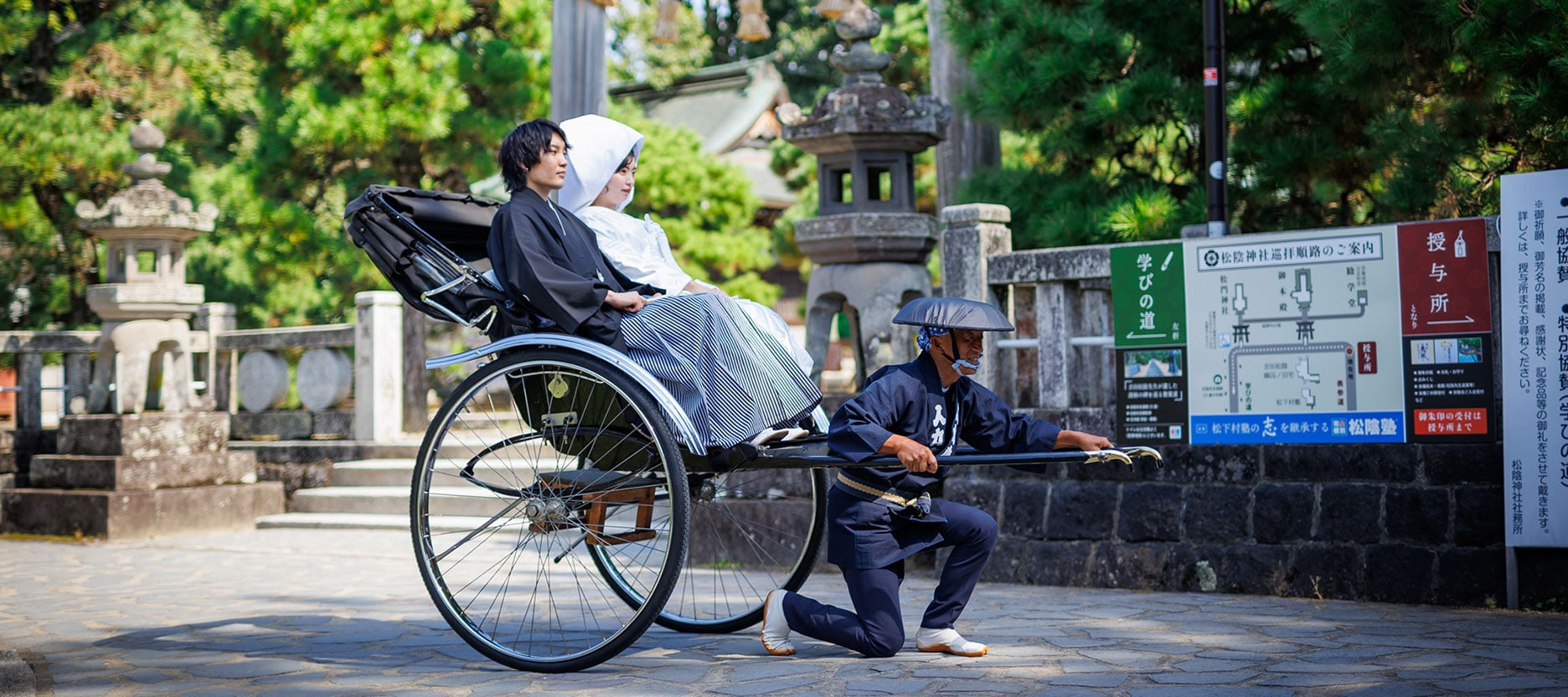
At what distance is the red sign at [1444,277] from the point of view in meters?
5.97

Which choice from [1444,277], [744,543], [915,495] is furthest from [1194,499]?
[744,543]

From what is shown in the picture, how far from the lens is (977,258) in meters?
7.40

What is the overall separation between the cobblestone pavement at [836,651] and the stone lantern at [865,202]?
2.67 metres

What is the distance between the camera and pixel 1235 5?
8664mm

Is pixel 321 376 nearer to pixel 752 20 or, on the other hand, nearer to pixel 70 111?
pixel 70 111

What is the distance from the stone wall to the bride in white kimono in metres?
2.22

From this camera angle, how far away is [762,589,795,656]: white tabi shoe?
4988 mm

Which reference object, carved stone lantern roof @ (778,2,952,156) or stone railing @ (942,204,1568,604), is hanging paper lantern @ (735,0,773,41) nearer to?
carved stone lantern roof @ (778,2,952,156)

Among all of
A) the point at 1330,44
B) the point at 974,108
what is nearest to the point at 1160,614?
the point at 1330,44

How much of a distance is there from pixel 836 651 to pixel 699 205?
49.9 ft

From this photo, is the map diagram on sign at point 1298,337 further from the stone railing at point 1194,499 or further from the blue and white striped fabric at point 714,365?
the blue and white striped fabric at point 714,365

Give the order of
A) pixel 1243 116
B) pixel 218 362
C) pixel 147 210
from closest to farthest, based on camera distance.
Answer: pixel 1243 116
pixel 147 210
pixel 218 362

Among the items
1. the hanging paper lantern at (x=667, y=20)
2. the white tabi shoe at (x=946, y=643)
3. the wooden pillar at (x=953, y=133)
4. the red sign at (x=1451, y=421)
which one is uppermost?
the hanging paper lantern at (x=667, y=20)

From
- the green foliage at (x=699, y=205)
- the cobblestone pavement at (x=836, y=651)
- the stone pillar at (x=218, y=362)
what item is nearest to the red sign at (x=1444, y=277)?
the cobblestone pavement at (x=836, y=651)
